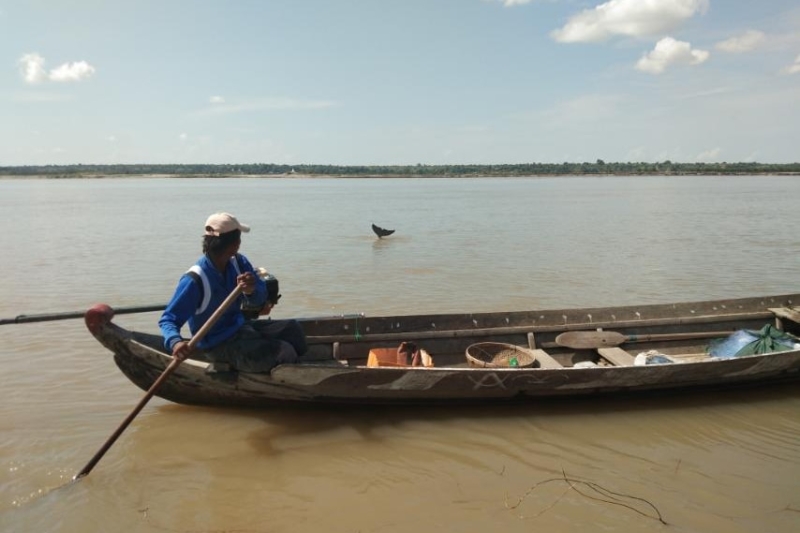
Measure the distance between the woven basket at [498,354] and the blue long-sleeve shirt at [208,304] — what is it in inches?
86.4

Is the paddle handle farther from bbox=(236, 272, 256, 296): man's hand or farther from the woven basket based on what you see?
the woven basket

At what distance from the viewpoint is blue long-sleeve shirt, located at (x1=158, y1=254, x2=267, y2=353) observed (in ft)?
13.2

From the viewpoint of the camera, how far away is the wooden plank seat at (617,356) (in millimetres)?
5363

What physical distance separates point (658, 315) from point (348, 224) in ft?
56.2

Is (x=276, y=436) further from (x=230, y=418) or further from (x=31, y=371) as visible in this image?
(x=31, y=371)

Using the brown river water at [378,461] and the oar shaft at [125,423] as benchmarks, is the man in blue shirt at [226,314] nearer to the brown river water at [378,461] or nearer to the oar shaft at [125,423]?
the oar shaft at [125,423]

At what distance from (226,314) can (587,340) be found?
3654mm

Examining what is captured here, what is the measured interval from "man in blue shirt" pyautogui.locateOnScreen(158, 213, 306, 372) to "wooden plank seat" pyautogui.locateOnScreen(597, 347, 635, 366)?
299 centimetres

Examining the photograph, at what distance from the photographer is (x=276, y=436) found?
4547 mm

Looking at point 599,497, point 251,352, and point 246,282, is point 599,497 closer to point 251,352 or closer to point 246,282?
point 251,352

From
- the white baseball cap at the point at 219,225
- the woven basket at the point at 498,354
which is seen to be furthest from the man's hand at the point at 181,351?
the woven basket at the point at 498,354

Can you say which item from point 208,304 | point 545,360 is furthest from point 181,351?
point 545,360

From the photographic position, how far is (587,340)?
230 inches

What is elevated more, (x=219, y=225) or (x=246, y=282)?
(x=219, y=225)
